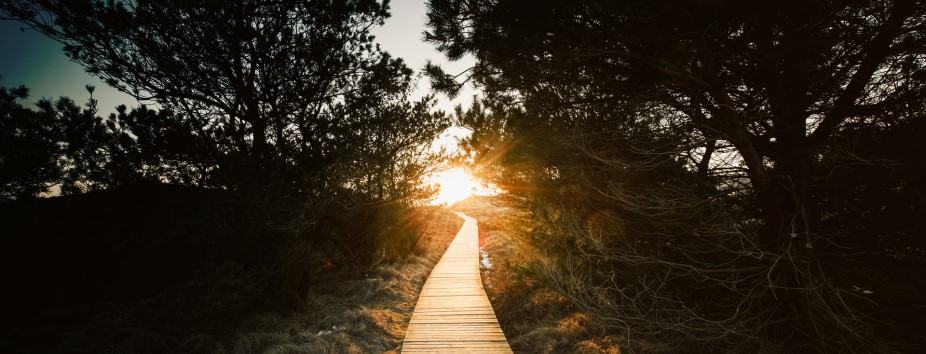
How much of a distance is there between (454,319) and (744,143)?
5701mm

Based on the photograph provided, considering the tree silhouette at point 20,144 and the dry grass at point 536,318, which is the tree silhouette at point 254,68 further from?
the dry grass at point 536,318

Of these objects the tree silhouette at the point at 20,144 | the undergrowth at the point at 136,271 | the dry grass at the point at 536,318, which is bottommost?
the dry grass at the point at 536,318

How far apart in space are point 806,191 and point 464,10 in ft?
14.2

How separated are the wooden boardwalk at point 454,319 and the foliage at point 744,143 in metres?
2.58

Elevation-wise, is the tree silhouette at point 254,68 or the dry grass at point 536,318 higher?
the tree silhouette at point 254,68

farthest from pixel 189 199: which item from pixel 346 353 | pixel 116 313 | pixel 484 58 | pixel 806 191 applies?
pixel 806 191

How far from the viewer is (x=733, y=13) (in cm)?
328

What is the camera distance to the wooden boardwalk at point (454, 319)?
556 centimetres

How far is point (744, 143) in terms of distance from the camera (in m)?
3.28

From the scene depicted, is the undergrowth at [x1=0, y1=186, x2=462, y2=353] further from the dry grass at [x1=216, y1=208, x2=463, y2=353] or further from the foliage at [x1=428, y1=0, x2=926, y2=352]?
the foliage at [x1=428, y1=0, x2=926, y2=352]

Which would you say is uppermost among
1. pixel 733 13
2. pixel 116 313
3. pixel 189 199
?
pixel 733 13

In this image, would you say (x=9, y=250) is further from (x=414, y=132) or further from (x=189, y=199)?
(x=414, y=132)

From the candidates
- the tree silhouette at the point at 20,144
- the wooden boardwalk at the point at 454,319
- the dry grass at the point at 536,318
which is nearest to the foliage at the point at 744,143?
the dry grass at the point at 536,318

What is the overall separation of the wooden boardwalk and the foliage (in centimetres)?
258
